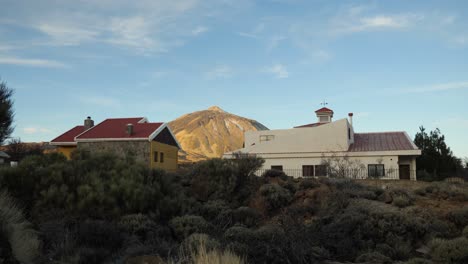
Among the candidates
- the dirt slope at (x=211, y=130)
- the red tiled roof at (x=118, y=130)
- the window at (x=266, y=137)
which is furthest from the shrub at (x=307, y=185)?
the dirt slope at (x=211, y=130)

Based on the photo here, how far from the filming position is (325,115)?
3969 centimetres

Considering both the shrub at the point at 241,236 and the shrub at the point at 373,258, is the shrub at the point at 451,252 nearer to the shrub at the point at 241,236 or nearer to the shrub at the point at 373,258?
the shrub at the point at 373,258

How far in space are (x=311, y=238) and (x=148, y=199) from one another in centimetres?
564

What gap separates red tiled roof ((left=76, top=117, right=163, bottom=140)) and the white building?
8680 mm

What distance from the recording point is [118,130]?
35.5 meters

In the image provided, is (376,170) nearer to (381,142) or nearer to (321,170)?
(381,142)

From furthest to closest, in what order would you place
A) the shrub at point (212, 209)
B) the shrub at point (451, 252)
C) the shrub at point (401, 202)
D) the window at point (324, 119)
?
the window at point (324, 119)
the shrub at point (401, 202)
the shrub at point (212, 209)
the shrub at point (451, 252)

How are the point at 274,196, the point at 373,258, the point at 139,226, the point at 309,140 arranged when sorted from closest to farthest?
1. the point at 373,258
2. the point at 139,226
3. the point at 274,196
4. the point at 309,140

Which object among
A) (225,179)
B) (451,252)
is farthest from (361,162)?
(451,252)

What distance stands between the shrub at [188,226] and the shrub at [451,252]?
5541 mm

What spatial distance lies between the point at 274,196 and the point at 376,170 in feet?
56.5

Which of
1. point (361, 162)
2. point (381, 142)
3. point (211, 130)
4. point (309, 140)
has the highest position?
point (211, 130)

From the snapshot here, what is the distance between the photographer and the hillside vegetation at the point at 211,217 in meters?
8.14

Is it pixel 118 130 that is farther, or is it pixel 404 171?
pixel 118 130
